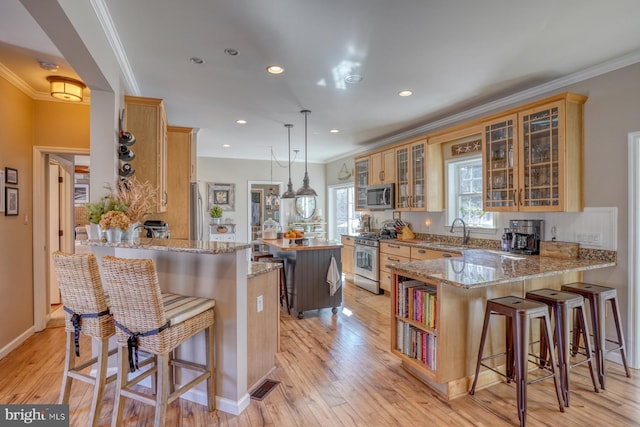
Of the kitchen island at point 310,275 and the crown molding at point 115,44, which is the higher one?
the crown molding at point 115,44

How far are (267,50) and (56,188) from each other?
3.81 m

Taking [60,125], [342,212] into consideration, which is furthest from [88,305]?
[342,212]

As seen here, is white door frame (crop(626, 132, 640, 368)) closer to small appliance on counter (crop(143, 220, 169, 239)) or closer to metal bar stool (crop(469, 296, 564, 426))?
metal bar stool (crop(469, 296, 564, 426))

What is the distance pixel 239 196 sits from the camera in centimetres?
789

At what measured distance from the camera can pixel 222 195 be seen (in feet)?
25.4

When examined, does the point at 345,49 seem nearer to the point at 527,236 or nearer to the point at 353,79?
the point at 353,79

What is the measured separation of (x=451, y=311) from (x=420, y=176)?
299cm

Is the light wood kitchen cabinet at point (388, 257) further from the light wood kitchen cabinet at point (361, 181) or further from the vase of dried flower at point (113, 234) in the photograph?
the vase of dried flower at point (113, 234)

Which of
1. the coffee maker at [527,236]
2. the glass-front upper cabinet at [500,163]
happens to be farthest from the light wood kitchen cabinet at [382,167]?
the coffee maker at [527,236]

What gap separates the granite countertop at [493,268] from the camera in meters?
2.24

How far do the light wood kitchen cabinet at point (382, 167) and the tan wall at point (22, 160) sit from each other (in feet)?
14.0

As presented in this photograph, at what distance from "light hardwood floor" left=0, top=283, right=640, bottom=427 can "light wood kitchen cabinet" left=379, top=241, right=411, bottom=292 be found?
1.83 meters

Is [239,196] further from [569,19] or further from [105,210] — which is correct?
[569,19]

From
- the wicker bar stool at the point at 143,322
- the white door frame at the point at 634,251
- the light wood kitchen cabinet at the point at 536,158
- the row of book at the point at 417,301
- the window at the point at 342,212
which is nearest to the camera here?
the wicker bar stool at the point at 143,322
